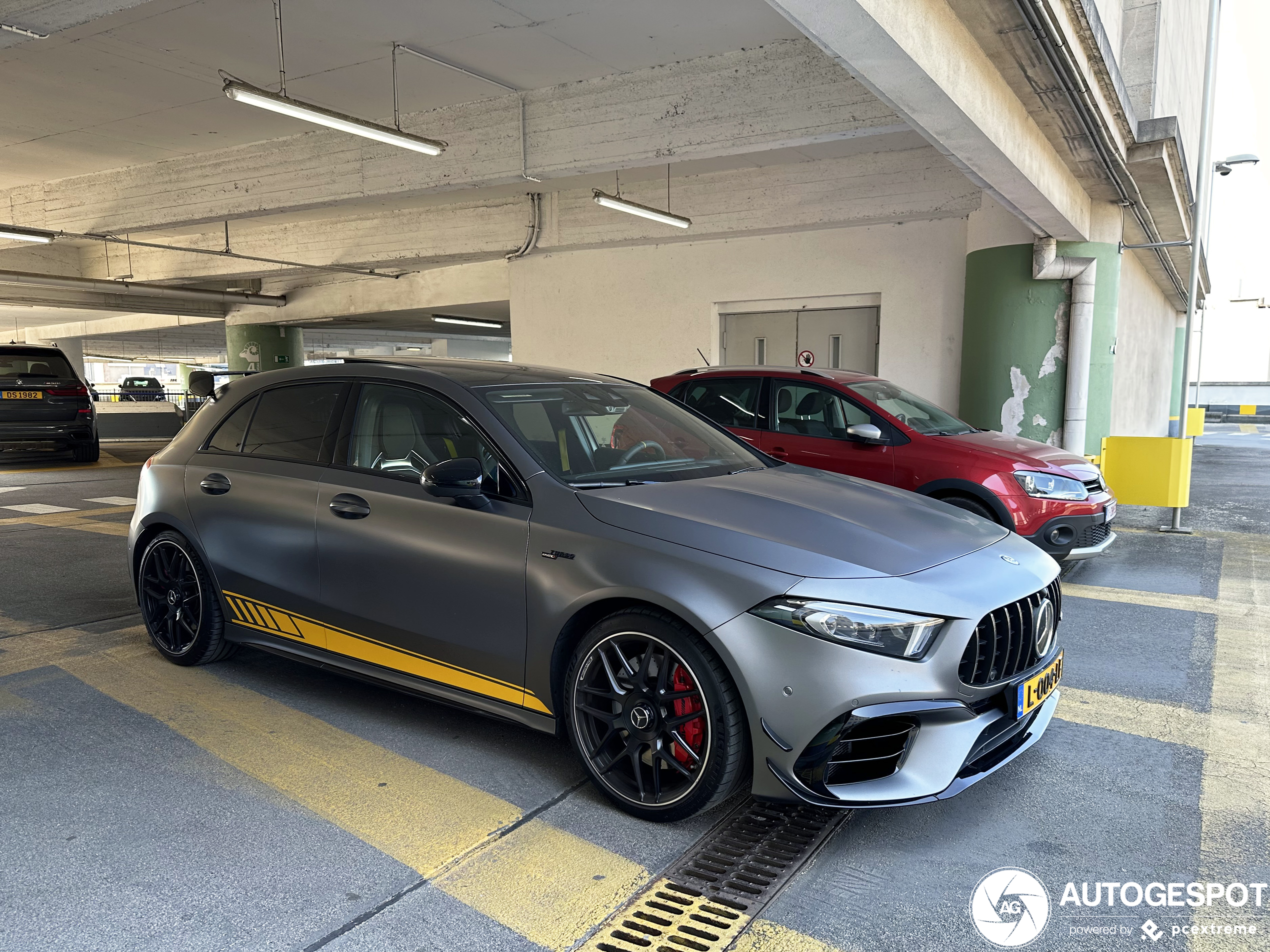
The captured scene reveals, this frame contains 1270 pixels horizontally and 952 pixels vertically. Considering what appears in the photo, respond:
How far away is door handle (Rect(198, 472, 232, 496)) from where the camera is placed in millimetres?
4043

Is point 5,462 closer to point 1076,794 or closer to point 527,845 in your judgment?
point 527,845

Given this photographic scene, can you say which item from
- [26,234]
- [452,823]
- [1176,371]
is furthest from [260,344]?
[1176,371]

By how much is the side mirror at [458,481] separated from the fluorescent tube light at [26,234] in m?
12.9

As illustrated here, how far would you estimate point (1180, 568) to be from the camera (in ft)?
23.3

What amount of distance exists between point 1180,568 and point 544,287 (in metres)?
10.7

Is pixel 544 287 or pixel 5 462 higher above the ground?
pixel 544 287

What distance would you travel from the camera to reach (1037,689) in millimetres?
2939

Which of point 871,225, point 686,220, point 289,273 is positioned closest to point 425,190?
point 686,220

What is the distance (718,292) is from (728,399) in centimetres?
663

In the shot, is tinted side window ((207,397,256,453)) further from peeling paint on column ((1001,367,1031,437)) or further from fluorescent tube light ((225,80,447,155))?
peeling paint on column ((1001,367,1031,437))

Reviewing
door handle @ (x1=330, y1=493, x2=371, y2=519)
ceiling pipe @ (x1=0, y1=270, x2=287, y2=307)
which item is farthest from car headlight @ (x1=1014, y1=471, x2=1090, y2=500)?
ceiling pipe @ (x1=0, y1=270, x2=287, y2=307)

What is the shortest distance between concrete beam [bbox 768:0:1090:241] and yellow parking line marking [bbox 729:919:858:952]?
3.95m

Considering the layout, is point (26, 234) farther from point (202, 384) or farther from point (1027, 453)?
point (1027, 453)

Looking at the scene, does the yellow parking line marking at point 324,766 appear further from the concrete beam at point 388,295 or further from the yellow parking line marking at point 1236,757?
the concrete beam at point 388,295
